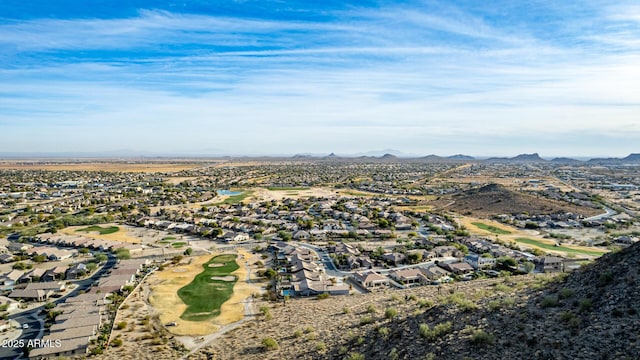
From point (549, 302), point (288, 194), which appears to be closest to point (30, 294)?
point (549, 302)

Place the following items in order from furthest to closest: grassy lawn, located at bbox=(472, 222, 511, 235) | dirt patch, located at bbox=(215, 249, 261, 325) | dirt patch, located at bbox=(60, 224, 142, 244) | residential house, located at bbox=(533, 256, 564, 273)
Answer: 1. grassy lawn, located at bbox=(472, 222, 511, 235)
2. dirt patch, located at bbox=(60, 224, 142, 244)
3. residential house, located at bbox=(533, 256, 564, 273)
4. dirt patch, located at bbox=(215, 249, 261, 325)

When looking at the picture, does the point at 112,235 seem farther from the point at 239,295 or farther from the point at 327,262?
the point at 327,262

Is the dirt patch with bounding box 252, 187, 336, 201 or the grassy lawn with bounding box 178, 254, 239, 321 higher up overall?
the dirt patch with bounding box 252, 187, 336, 201

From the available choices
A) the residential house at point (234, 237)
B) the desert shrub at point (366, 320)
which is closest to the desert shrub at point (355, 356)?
the desert shrub at point (366, 320)

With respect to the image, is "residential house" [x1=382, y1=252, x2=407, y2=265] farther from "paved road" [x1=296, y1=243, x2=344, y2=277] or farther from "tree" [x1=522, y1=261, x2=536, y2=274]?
"tree" [x1=522, y1=261, x2=536, y2=274]

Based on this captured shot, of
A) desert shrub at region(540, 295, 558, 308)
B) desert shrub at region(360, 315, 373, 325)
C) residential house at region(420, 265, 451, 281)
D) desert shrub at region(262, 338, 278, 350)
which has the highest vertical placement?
desert shrub at region(540, 295, 558, 308)

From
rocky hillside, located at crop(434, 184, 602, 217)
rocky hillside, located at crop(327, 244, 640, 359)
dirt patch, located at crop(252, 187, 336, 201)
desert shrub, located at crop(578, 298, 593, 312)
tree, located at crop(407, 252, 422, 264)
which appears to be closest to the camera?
rocky hillside, located at crop(327, 244, 640, 359)

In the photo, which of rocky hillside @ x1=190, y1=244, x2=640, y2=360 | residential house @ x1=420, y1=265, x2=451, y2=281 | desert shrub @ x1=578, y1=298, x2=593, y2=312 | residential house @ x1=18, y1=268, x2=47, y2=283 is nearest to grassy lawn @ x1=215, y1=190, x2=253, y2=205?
residential house @ x1=18, y1=268, x2=47, y2=283

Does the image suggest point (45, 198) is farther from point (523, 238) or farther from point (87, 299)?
point (523, 238)
